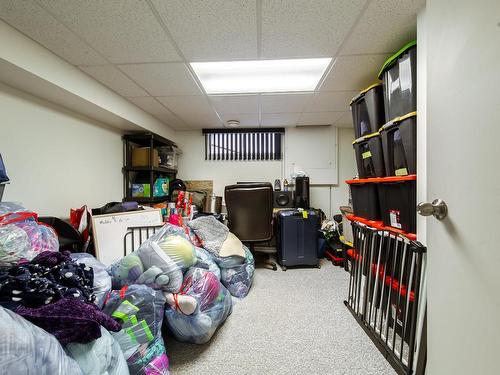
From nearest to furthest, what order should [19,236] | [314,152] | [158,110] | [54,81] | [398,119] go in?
[19,236]
[398,119]
[54,81]
[158,110]
[314,152]

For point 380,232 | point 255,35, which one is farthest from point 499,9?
point 380,232

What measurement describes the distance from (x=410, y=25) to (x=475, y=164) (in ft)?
3.99

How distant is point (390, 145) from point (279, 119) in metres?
1.88

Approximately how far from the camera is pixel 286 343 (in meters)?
1.34

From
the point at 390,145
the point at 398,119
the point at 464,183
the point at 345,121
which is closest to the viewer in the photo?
the point at 464,183

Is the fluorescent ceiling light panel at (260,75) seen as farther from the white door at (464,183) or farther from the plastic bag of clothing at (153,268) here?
the plastic bag of clothing at (153,268)

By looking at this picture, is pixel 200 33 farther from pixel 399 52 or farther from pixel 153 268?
pixel 153 268

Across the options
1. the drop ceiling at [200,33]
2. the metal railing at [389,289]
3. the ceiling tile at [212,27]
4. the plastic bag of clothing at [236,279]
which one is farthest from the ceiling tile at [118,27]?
the metal railing at [389,289]

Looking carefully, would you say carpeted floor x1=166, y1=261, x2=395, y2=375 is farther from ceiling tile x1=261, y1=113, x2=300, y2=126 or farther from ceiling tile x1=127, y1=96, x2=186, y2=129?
ceiling tile x1=127, y1=96, x2=186, y2=129

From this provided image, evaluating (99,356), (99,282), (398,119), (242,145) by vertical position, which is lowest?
(99,356)

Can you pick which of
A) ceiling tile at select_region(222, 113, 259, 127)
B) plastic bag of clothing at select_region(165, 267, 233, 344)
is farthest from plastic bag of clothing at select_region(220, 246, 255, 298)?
ceiling tile at select_region(222, 113, 259, 127)

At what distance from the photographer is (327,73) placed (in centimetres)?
177

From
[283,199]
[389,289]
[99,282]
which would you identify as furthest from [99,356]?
[283,199]

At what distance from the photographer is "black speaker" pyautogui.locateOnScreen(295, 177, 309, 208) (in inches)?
118
